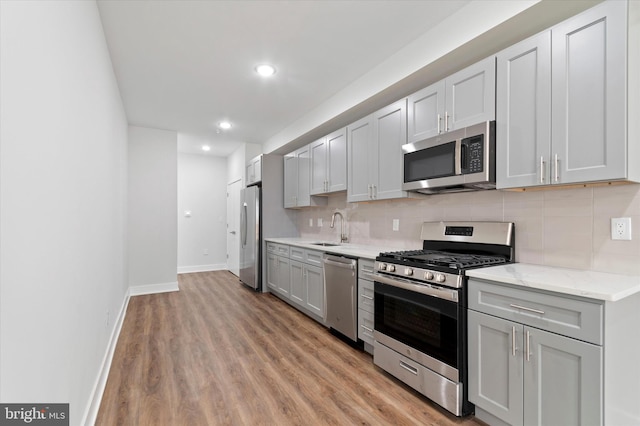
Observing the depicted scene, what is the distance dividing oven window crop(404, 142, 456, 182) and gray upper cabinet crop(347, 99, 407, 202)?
137mm

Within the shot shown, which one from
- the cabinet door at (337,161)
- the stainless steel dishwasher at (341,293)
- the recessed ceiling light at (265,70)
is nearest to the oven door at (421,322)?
the stainless steel dishwasher at (341,293)

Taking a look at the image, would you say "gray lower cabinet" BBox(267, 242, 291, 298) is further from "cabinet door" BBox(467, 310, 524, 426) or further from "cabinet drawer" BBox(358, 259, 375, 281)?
"cabinet door" BBox(467, 310, 524, 426)

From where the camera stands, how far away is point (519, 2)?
6.19 feet

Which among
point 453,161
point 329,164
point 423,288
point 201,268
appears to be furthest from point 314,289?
point 201,268

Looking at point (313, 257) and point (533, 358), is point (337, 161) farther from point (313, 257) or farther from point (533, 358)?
point (533, 358)

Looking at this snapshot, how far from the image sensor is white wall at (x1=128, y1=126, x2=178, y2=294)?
5.16 m

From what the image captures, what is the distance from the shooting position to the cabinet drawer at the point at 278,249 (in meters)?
4.58

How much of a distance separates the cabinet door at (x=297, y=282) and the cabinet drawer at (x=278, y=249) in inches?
9.7

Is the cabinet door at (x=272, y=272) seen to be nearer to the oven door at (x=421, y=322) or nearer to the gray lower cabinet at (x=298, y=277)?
the gray lower cabinet at (x=298, y=277)

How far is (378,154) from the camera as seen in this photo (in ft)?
10.4

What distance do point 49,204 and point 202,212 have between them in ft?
20.7

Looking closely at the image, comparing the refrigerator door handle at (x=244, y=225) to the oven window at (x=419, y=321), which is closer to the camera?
the oven window at (x=419, y=321)

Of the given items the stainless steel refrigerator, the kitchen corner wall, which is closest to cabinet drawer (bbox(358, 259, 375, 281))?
the kitchen corner wall

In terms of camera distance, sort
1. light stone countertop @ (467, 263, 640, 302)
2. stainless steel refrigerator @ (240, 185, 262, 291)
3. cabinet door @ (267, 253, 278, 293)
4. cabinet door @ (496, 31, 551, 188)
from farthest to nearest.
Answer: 1. stainless steel refrigerator @ (240, 185, 262, 291)
2. cabinet door @ (267, 253, 278, 293)
3. cabinet door @ (496, 31, 551, 188)
4. light stone countertop @ (467, 263, 640, 302)
